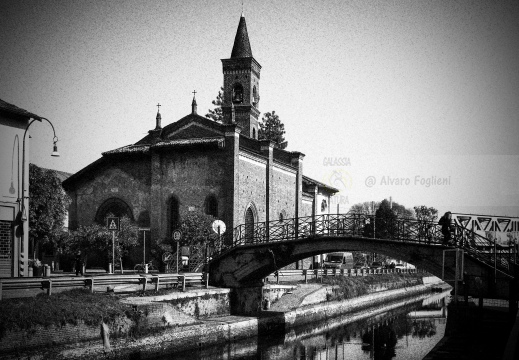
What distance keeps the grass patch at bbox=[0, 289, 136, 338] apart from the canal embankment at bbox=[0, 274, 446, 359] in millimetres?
167

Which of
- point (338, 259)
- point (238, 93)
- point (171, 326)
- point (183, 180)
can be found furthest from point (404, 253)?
point (238, 93)

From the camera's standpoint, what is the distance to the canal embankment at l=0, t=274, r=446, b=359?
16.9 metres

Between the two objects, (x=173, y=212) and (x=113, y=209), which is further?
(x=113, y=209)

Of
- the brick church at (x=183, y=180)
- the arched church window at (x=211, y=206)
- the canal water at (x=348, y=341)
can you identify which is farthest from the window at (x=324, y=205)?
the arched church window at (x=211, y=206)

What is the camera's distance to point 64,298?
18875mm

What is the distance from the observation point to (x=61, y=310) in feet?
58.2

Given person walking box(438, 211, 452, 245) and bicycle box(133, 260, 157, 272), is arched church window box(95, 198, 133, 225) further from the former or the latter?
person walking box(438, 211, 452, 245)

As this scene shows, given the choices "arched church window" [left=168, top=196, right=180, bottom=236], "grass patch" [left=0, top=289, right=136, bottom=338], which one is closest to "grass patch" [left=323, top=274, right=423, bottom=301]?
"arched church window" [left=168, top=196, right=180, bottom=236]

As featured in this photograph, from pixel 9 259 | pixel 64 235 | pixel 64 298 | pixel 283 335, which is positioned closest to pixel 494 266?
pixel 283 335

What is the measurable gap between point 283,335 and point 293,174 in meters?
19.6

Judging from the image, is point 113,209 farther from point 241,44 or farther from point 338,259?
point 338,259

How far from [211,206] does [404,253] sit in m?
15.9

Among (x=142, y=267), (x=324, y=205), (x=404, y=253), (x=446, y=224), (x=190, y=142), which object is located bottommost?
(x=142, y=267)

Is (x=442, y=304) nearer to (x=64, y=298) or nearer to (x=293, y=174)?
(x=293, y=174)
